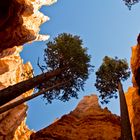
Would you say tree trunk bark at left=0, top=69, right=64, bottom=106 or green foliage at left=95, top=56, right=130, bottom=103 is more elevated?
green foliage at left=95, top=56, right=130, bottom=103

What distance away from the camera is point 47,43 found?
85.6ft

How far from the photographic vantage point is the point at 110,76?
25859 mm

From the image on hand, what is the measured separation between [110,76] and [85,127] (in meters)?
6.16

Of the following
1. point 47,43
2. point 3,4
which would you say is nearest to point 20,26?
point 3,4

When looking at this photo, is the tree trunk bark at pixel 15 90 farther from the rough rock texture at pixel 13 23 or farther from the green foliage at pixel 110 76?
the rough rock texture at pixel 13 23

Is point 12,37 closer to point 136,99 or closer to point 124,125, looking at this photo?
point 136,99

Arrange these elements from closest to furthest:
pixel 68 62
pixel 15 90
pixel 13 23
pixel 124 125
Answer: pixel 15 90 → pixel 124 125 → pixel 68 62 → pixel 13 23

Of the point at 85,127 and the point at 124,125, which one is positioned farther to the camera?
the point at 85,127

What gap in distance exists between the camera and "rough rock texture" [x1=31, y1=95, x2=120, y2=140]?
26234 mm

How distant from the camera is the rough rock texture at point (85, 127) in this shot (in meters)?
26.2

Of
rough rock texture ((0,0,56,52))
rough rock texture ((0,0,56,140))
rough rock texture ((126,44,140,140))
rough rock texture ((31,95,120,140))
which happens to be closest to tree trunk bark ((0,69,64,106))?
rough rock texture ((0,0,56,140))

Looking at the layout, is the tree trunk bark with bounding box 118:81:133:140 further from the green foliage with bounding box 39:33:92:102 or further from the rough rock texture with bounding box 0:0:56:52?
the rough rock texture with bounding box 0:0:56:52

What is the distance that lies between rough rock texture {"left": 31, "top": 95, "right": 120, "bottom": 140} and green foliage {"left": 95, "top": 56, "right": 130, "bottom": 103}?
331cm

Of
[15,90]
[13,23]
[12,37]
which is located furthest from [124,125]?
[12,37]
